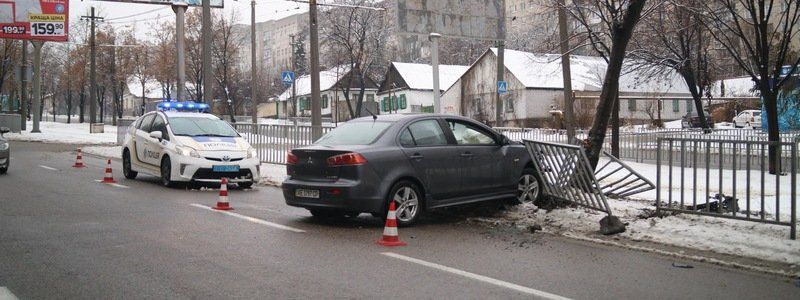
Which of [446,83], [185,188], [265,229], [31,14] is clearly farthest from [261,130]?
[446,83]

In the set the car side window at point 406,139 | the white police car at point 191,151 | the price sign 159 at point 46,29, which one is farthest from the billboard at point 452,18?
the price sign 159 at point 46,29

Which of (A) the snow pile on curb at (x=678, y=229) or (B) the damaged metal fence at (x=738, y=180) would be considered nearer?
(A) the snow pile on curb at (x=678, y=229)

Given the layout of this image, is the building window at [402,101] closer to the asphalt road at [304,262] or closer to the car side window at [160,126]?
the car side window at [160,126]

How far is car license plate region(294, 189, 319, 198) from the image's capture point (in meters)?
8.97

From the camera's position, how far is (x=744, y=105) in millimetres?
51062

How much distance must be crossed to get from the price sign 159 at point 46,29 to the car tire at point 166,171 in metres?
21.8

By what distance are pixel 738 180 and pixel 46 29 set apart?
104 feet

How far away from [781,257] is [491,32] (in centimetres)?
1424

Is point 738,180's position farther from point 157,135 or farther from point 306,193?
point 157,135

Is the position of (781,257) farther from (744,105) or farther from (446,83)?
(446,83)

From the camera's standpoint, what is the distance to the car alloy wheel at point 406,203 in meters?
9.00

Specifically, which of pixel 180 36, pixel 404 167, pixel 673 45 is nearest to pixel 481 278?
pixel 404 167

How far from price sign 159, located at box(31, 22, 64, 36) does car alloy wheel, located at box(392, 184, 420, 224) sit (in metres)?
28.8

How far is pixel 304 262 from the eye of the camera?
6.77 metres
